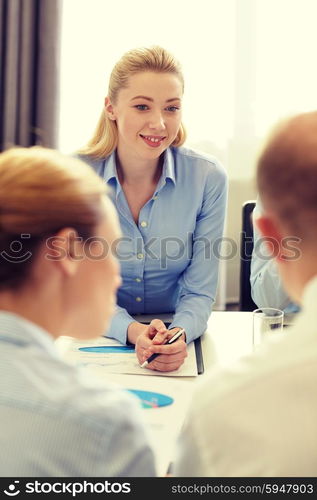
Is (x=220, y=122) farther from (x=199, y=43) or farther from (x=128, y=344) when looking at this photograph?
(x=128, y=344)

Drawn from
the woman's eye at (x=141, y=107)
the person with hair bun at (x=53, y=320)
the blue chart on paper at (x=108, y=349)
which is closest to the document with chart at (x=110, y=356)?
the blue chart on paper at (x=108, y=349)

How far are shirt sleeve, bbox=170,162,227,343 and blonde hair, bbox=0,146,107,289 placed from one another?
0.96 metres

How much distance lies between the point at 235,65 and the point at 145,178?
1609 millimetres

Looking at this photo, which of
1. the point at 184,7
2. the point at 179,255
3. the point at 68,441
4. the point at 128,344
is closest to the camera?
the point at 68,441

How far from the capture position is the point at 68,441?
781mm

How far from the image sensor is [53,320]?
945mm

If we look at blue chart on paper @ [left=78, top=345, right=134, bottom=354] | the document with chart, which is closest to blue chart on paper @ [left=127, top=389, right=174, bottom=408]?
the document with chart

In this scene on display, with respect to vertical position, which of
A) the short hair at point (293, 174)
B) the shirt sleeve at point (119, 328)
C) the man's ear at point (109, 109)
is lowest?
the shirt sleeve at point (119, 328)

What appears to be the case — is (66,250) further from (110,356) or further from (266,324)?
(266,324)

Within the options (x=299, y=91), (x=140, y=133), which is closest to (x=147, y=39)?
(x=299, y=91)

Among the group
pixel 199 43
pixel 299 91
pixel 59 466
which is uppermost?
pixel 199 43

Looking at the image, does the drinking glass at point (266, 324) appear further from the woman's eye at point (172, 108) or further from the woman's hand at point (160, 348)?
the woman's eye at point (172, 108)

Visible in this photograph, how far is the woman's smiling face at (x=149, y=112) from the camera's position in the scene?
2.03m

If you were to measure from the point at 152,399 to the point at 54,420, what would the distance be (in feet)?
1.91
